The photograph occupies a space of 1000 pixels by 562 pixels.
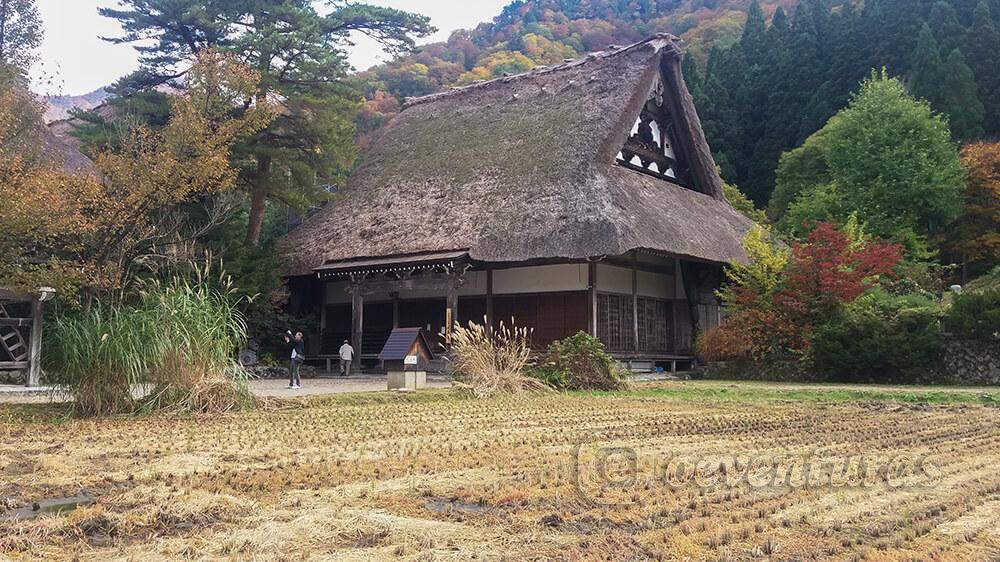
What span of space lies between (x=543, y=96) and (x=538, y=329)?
642 centimetres

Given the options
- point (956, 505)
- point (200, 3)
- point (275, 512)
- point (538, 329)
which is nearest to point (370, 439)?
point (275, 512)

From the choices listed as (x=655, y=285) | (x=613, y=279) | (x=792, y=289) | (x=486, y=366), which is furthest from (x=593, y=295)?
(x=486, y=366)

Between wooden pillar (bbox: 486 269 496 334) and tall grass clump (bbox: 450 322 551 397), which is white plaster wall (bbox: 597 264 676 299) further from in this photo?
tall grass clump (bbox: 450 322 551 397)

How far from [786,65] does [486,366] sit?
2885cm

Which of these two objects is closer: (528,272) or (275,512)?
(275,512)

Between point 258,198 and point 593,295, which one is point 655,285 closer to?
point 593,295

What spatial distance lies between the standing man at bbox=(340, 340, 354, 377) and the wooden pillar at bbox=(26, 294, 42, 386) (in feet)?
19.3

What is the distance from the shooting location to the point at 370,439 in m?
6.23

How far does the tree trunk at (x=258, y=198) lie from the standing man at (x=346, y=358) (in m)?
3.10

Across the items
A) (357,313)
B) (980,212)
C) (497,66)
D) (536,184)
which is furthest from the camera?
A: (497,66)

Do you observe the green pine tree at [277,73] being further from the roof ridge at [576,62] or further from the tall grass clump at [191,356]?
the tall grass clump at [191,356]

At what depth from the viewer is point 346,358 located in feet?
53.6

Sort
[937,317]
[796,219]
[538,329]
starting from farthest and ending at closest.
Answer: [796,219], [538,329], [937,317]

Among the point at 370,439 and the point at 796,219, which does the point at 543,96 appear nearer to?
the point at 796,219
